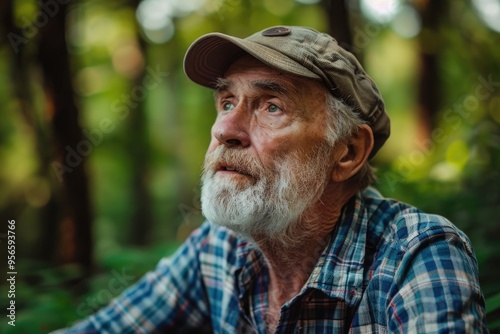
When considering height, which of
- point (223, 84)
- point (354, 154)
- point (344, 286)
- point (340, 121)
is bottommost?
point (344, 286)

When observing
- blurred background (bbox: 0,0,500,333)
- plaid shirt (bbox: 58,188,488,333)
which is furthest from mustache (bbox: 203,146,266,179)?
blurred background (bbox: 0,0,500,333)

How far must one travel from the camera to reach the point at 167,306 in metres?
2.49

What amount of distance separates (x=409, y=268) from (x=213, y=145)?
3.13 ft

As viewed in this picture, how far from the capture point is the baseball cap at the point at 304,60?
6.46 feet

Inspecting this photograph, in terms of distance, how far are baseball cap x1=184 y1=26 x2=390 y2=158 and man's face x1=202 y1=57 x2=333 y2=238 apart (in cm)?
8

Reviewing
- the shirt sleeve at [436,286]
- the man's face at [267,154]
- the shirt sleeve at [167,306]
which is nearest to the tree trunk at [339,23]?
the man's face at [267,154]

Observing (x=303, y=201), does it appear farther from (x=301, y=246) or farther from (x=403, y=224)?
(x=403, y=224)

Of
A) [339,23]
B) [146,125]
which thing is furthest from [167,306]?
[146,125]

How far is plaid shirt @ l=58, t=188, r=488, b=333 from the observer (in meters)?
1.59

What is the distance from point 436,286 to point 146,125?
925 centimetres

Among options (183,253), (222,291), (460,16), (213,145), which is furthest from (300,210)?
(460,16)

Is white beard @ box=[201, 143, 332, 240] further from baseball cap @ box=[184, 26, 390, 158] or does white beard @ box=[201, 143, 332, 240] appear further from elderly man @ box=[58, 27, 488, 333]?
baseball cap @ box=[184, 26, 390, 158]

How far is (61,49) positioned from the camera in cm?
425

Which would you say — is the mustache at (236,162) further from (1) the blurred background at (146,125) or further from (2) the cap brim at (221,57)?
(1) the blurred background at (146,125)
